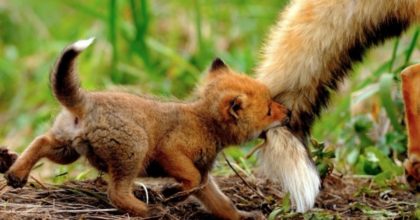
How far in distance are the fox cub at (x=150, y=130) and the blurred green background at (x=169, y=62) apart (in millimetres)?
680

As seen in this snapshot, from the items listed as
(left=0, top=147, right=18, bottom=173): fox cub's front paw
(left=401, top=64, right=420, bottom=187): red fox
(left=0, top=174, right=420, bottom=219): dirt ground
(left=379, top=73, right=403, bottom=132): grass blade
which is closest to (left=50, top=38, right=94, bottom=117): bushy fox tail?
(left=0, top=147, right=18, bottom=173): fox cub's front paw

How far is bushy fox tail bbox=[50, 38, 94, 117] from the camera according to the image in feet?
16.6

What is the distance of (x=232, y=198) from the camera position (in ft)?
20.6

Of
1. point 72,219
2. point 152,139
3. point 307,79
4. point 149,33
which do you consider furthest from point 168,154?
point 149,33

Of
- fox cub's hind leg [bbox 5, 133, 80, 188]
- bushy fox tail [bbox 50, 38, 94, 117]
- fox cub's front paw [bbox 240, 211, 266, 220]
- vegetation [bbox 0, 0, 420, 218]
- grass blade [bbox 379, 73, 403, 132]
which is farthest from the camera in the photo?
vegetation [bbox 0, 0, 420, 218]

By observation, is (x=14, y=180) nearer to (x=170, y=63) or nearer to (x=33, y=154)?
(x=33, y=154)

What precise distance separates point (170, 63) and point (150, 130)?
5080 millimetres

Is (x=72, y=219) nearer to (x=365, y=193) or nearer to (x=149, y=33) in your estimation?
(x=365, y=193)

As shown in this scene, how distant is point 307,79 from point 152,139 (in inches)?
44.2

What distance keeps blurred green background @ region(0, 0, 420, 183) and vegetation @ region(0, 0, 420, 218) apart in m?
0.01

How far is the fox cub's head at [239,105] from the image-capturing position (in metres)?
5.59

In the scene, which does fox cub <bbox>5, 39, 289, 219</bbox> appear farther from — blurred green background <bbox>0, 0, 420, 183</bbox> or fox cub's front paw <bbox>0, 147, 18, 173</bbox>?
blurred green background <bbox>0, 0, 420, 183</bbox>

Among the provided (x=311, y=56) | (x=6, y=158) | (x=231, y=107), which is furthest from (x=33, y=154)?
(x=311, y=56)

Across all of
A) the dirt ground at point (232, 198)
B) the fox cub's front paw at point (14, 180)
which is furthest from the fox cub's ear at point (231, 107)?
the fox cub's front paw at point (14, 180)
